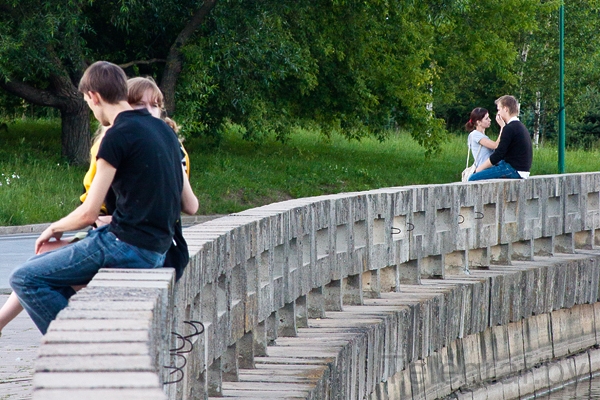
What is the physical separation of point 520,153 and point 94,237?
878 centimetres

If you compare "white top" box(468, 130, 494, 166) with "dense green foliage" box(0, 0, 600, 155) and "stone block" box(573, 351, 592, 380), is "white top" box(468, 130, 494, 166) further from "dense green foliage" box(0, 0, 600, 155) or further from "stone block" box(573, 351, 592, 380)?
"dense green foliage" box(0, 0, 600, 155)

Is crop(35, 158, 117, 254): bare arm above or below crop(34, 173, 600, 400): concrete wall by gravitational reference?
above

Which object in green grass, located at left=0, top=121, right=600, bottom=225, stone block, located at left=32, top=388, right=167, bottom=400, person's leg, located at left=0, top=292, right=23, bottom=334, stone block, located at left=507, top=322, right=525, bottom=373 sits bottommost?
stone block, located at left=507, top=322, right=525, bottom=373

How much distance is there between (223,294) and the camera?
7.00 meters

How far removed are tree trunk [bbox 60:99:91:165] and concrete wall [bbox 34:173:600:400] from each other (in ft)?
42.3

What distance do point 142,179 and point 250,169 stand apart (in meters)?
22.3

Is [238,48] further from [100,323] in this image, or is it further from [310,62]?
[100,323]

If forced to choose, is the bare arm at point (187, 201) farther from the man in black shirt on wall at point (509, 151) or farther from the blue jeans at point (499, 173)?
the blue jeans at point (499, 173)

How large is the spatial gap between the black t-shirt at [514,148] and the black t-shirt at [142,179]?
8.35 metres

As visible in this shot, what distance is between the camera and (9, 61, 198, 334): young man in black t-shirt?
199 inches

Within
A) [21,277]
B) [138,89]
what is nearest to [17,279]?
[21,277]

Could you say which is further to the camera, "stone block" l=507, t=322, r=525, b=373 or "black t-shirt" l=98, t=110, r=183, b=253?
"stone block" l=507, t=322, r=525, b=373

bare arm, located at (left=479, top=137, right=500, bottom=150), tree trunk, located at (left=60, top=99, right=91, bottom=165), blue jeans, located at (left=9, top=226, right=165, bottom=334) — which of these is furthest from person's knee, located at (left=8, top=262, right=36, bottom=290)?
tree trunk, located at (left=60, top=99, right=91, bottom=165)

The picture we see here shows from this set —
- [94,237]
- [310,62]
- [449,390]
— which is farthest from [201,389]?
[310,62]
